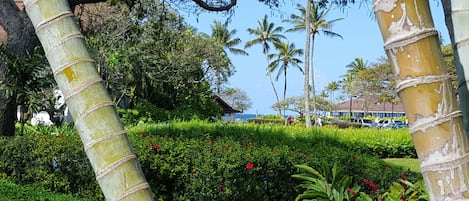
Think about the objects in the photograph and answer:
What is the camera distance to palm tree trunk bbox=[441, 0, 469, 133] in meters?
1.03

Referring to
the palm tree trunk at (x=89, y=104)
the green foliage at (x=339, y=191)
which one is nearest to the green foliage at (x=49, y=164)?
the green foliage at (x=339, y=191)

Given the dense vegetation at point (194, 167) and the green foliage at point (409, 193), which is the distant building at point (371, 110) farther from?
the green foliage at point (409, 193)

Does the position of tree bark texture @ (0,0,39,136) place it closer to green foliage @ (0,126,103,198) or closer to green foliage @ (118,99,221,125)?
green foliage @ (0,126,103,198)

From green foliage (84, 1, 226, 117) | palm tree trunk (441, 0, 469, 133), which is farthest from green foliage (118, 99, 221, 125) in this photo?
palm tree trunk (441, 0, 469, 133)

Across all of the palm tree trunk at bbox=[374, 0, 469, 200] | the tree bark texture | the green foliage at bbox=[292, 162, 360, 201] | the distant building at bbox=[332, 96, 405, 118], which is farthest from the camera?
the distant building at bbox=[332, 96, 405, 118]

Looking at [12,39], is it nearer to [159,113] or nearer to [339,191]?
[339,191]

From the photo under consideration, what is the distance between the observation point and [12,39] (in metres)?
9.01

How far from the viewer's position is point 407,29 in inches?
37.5

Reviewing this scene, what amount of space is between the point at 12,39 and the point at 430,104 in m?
9.13

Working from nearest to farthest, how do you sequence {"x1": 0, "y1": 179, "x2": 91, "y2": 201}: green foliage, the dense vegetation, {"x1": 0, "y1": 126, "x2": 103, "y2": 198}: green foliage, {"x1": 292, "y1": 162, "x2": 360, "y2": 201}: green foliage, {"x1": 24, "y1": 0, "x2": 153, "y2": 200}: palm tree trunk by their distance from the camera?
1. {"x1": 24, "y1": 0, "x2": 153, "y2": 200}: palm tree trunk
2. {"x1": 292, "y1": 162, "x2": 360, "y2": 201}: green foliage
3. the dense vegetation
4. {"x1": 0, "y1": 179, "x2": 91, "y2": 201}: green foliage
5. {"x1": 0, "y1": 126, "x2": 103, "y2": 198}: green foliage

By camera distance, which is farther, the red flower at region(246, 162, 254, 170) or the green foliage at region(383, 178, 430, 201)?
the red flower at region(246, 162, 254, 170)

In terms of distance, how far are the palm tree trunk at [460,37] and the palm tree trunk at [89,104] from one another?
680mm

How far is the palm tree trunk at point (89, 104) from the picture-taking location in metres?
1.09

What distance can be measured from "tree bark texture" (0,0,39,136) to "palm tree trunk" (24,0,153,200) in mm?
8414
